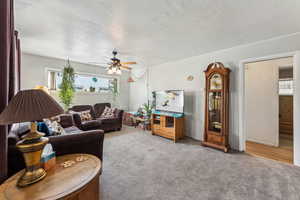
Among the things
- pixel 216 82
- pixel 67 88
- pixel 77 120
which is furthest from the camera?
pixel 67 88

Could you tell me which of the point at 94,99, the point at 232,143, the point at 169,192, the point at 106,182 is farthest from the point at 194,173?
the point at 94,99

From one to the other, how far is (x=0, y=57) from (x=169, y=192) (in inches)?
85.9

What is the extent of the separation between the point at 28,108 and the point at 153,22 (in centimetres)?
194

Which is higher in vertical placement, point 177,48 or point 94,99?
point 177,48

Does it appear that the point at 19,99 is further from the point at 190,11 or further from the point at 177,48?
the point at 177,48

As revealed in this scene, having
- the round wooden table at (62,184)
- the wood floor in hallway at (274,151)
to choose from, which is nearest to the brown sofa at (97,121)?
the round wooden table at (62,184)

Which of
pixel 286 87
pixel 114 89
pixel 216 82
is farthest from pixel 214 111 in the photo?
pixel 114 89

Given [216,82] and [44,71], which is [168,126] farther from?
[44,71]

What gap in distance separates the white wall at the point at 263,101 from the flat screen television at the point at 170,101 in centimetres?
192

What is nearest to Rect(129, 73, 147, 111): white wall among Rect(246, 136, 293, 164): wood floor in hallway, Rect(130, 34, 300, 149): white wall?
Rect(130, 34, 300, 149): white wall

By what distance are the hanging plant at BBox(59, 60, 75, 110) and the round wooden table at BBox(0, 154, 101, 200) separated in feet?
10.9

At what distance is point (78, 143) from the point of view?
5.82 ft

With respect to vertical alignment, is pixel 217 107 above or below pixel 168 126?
above

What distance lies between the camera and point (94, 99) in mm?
5113
